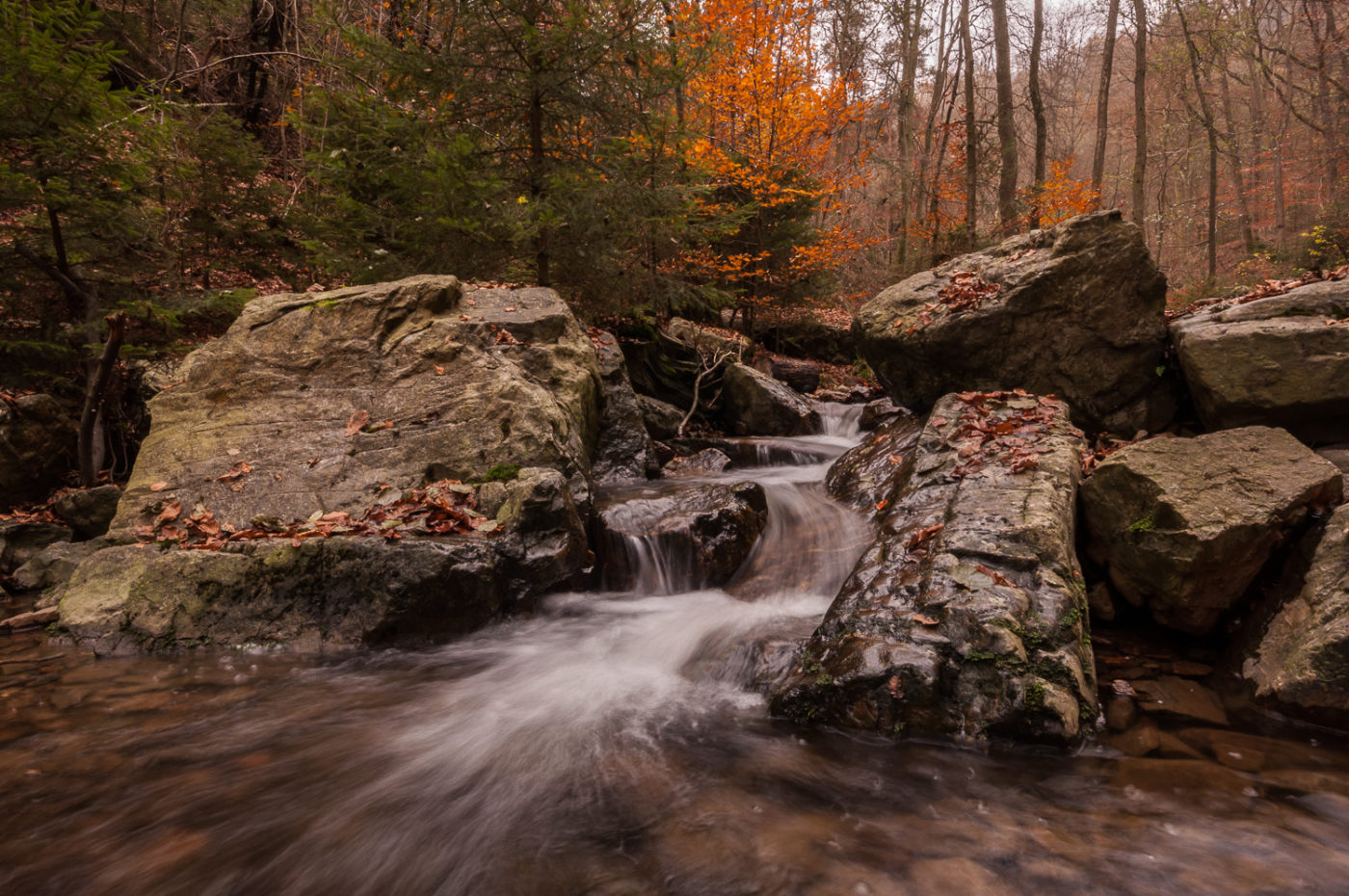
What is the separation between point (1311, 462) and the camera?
362 centimetres

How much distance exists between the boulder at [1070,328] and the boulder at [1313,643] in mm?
2963

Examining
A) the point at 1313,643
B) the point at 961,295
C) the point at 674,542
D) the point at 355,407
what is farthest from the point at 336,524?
the point at 961,295

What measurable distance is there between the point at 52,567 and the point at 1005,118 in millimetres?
16787

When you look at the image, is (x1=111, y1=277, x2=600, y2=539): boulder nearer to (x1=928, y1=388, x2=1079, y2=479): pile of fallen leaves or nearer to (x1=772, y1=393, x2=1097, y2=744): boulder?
(x1=772, y1=393, x2=1097, y2=744): boulder

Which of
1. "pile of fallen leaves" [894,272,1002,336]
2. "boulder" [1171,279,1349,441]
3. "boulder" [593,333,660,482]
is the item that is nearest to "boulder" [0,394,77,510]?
"boulder" [593,333,660,482]

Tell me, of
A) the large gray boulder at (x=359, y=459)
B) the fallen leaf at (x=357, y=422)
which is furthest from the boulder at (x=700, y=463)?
the fallen leaf at (x=357, y=422)

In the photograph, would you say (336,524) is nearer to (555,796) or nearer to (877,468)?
(555,796)

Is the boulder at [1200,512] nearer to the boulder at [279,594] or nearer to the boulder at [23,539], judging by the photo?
the boulder at [279,594]

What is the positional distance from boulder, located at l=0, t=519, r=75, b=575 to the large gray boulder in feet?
5.28

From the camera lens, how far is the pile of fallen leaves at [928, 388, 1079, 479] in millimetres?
4586

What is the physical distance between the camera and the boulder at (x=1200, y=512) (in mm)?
3430

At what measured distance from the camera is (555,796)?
2.60 metres

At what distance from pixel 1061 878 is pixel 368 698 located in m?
3.26

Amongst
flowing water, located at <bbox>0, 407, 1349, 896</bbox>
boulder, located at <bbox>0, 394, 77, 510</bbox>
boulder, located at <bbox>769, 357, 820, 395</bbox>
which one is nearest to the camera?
flowing water, located at <bbox>0, 407, 1349, 896</bbox>
